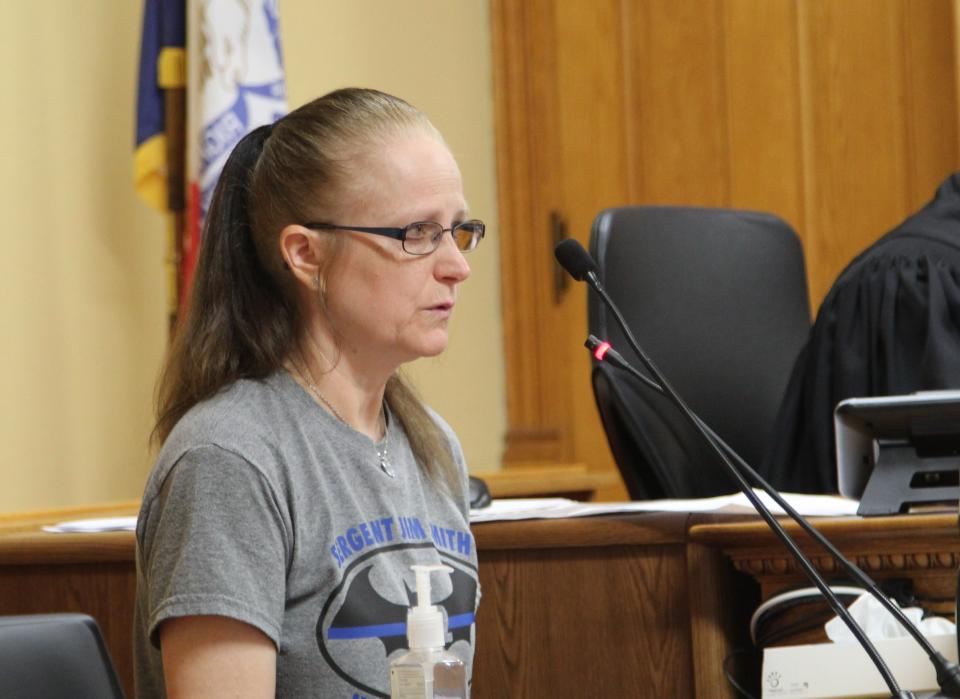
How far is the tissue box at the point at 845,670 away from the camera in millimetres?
1358

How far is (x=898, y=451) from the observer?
1617 mm

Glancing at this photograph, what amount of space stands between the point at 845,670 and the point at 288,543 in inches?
21.4

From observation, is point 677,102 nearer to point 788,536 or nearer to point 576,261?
point 576,261

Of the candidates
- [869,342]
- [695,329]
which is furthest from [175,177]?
[869,342]

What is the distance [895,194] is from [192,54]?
2.17 m

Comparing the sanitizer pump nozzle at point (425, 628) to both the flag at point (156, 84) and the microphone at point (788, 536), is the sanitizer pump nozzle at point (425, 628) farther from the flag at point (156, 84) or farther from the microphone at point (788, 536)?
the flag at point (156, 84)

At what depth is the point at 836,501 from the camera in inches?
72.4

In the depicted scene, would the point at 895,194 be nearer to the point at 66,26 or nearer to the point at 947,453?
the point at 66,26

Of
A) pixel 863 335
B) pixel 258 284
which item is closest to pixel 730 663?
pixel 258 284

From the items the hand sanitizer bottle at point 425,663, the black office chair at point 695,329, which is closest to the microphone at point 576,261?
the hand sanitizer bottle at point 425,663

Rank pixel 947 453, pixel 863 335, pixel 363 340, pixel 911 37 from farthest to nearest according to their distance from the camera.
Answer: pixel 911 37
pixel 863 335
pixel 947 453
pixel 363 340

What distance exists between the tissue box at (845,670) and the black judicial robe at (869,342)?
3.96 feet

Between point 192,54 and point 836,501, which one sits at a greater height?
point 192,54

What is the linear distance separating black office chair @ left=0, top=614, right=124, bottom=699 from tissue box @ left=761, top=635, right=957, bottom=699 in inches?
25.0
